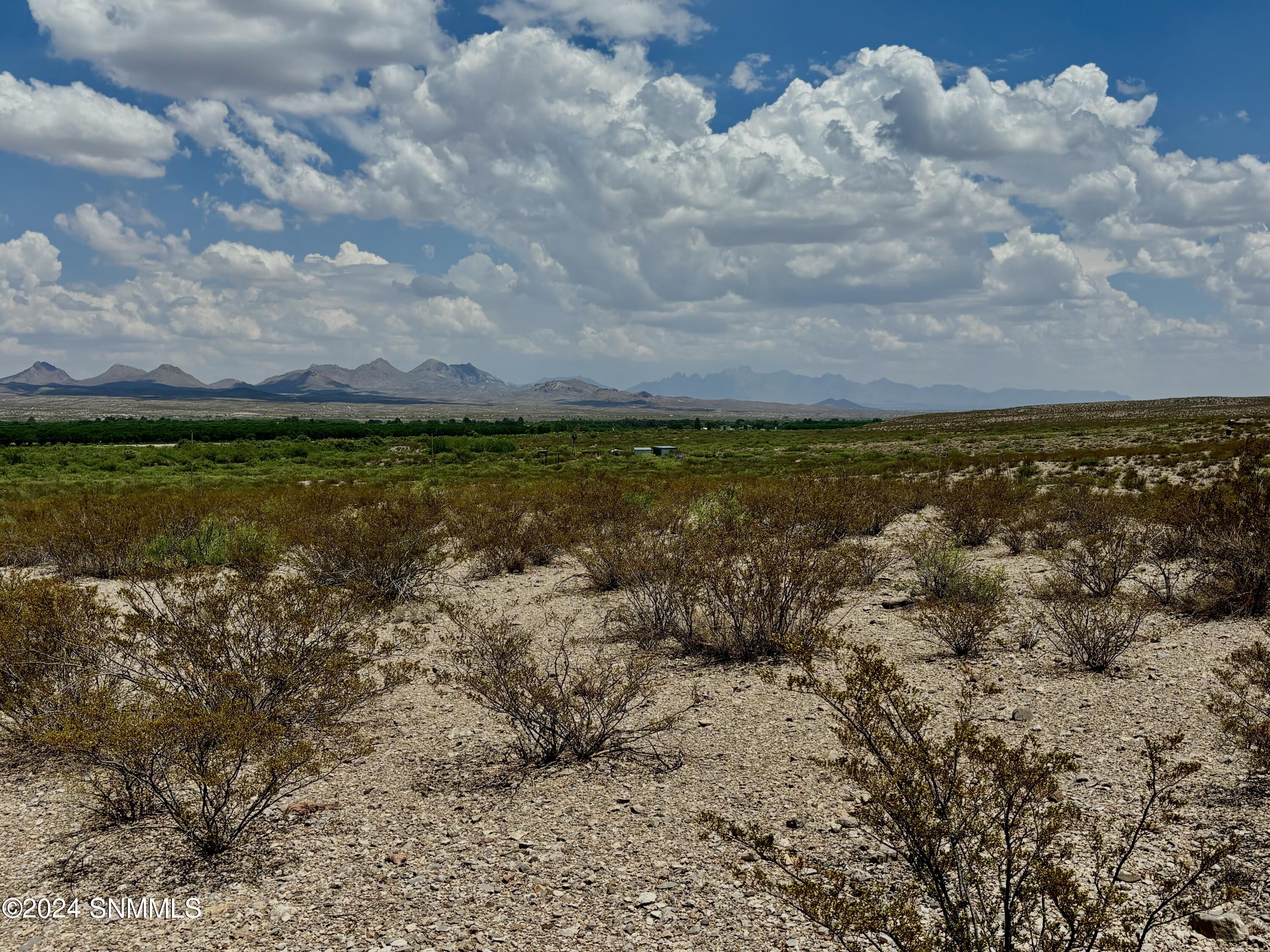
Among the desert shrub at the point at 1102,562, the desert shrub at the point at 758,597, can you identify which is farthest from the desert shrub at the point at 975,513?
the desert shrub at the point at 758,597

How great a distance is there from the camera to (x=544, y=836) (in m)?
5.19

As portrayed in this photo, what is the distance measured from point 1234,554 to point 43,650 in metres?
13.2

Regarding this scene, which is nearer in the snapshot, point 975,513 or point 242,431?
point 975,513

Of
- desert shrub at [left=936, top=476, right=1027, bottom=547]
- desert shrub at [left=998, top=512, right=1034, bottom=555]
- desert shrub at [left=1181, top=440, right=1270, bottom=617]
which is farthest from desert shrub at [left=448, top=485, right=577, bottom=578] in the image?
desert shrub at [left=1181, top=440, right=1270, bottom=617]

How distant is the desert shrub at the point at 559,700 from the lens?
643 centimetres

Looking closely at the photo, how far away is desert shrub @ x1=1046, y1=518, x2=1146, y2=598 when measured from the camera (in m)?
10.3

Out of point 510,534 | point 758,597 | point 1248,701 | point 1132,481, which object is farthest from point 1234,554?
point 1132,481

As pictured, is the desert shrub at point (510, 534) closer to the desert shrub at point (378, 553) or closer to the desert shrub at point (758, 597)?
the desert shrub at point (378, 553)

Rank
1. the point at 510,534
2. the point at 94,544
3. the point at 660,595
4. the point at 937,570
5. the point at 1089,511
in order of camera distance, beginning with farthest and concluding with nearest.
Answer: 1. the point at 510,534
2. the point at 1089,511
3. the point at 94,544
4. the point at 937,570
5. the point at 660,595

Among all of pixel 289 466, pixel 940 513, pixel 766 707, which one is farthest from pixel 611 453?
pixel 766 707

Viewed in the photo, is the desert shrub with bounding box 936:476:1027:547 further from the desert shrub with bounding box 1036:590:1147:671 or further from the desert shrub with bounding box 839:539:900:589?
the desert shrub with bounding box 1036:590:1147:671

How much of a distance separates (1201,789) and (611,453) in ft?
155

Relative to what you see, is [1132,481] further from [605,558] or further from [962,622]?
[605,558]

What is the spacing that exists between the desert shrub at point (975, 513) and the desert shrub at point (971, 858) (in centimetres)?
1111
